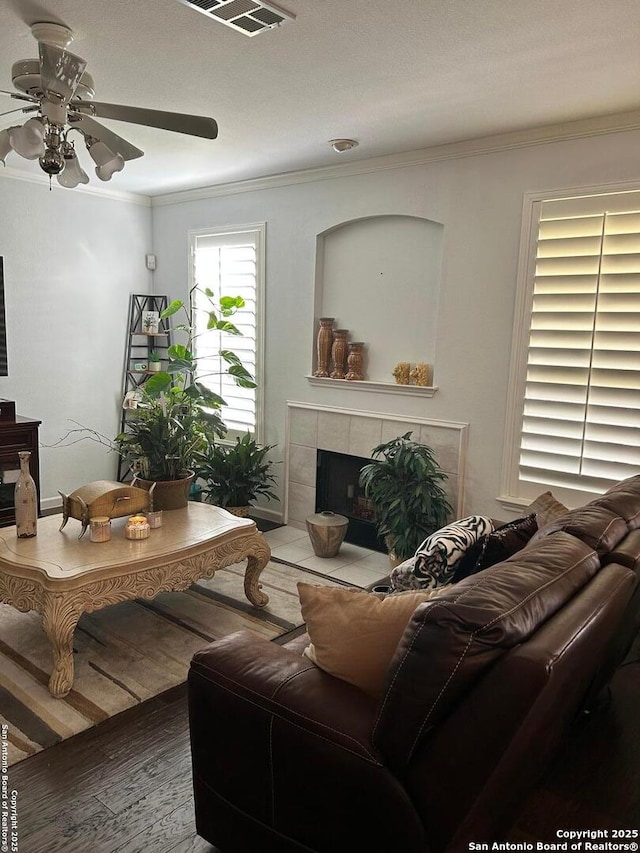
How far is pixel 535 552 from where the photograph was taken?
1.71 m

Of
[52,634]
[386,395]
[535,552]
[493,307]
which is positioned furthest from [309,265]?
[535,552]

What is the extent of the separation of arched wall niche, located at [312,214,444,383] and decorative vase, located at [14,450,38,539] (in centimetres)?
237

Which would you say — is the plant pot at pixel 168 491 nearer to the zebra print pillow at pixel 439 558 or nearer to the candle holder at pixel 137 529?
the candle holder at pixel 137 529

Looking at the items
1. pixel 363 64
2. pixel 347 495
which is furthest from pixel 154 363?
pixel 363 64

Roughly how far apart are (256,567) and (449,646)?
7.37 ft

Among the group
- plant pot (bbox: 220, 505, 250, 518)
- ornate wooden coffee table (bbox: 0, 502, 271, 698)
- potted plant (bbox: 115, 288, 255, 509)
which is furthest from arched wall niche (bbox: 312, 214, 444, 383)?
ornate wooden coffee table (bbox: 0, 502, 271, 698)

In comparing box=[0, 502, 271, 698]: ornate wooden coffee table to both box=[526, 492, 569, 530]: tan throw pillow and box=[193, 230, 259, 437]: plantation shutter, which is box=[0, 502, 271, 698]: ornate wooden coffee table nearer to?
box=[526, 492, 569, 530]: tan throw pillow

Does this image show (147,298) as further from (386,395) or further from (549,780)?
(549,780)

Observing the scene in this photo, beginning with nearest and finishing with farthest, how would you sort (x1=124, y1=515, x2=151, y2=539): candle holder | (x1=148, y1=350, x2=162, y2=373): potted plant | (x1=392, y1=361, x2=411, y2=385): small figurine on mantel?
1. (x1=124, y1=515, x2=151, y2=539): candle holder
2. (x1=392, y1=361, x2=411, y2=385): small figurine on mantel
3. (x1=148, y1=350, x2=162, y2=373): potted plant

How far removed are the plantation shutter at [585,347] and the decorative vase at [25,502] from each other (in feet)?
8.77

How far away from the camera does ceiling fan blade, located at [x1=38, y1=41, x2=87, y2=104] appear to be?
7.97 feet

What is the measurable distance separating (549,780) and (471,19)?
2.64 metres

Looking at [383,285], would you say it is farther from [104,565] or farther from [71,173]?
[104,565]

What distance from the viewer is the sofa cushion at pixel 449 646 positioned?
127cm
